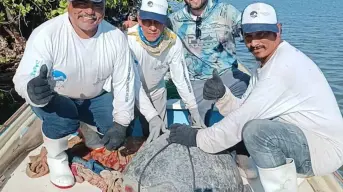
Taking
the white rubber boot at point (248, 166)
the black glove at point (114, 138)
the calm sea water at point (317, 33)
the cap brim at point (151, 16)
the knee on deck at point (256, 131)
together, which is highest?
the cap brim at point (151, 16)

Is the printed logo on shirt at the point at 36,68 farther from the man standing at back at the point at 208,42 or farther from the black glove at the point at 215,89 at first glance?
the man standing at back at the point at 208,42

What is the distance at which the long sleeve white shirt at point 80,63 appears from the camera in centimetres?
334

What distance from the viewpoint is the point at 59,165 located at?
3.80 meters

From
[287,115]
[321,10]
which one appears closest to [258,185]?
[287,115]

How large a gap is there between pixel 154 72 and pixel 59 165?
1198mm

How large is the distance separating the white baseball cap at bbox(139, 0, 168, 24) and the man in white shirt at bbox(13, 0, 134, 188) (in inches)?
12.7

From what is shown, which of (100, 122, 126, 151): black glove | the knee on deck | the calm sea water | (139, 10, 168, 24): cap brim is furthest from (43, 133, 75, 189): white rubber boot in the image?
the calm sea water

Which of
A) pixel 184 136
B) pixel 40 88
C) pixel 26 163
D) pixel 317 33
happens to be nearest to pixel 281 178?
pixel 184 136

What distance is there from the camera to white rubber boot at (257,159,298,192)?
302 centimetres

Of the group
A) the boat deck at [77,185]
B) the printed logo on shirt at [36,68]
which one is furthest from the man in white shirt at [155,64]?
the printed logo on shirt at [36,68]

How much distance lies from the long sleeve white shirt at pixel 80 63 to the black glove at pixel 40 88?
124 millimetres

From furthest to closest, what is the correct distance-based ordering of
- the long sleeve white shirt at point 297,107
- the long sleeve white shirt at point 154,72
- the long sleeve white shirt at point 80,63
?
the long sleeve white shirt at point 154,72 < the long sleeve white shirt at point 80,63 < the long sleeve white shirt at point 297,107

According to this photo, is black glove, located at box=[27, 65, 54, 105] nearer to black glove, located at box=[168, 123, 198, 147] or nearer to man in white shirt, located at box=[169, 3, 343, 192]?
black glove, located at box=[168, 123, 198, 147]

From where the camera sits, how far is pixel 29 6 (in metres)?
7.52
